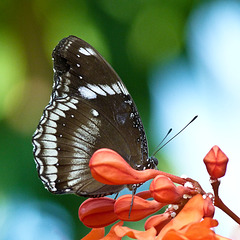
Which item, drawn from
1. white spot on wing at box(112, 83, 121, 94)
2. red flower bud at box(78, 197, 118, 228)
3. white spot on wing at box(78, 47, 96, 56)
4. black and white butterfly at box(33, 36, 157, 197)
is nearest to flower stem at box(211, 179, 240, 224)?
red flower bud at box(78, 197, 118, 228)

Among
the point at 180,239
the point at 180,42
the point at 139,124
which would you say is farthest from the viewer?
the point at 180,42

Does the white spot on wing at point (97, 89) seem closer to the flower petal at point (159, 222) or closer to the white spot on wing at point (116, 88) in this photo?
the white spot on wing at point (116, 88)

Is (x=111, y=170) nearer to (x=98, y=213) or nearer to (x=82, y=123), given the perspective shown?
(x=98, y=213)

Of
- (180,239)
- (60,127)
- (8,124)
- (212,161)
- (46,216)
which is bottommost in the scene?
(46,216)

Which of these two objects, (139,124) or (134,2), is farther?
(134,2)

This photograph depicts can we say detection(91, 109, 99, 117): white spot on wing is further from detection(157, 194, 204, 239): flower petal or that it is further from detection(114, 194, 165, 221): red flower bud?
detection(157, 194, 204, 239): flower petal

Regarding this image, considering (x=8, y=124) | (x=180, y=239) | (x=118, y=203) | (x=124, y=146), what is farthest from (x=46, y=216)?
(x=180, y=239)

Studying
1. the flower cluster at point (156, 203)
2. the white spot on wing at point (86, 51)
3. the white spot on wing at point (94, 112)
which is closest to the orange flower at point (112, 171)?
the flower cluster at point (156, 203)

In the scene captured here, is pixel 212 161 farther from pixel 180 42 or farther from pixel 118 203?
pixel 180 42
